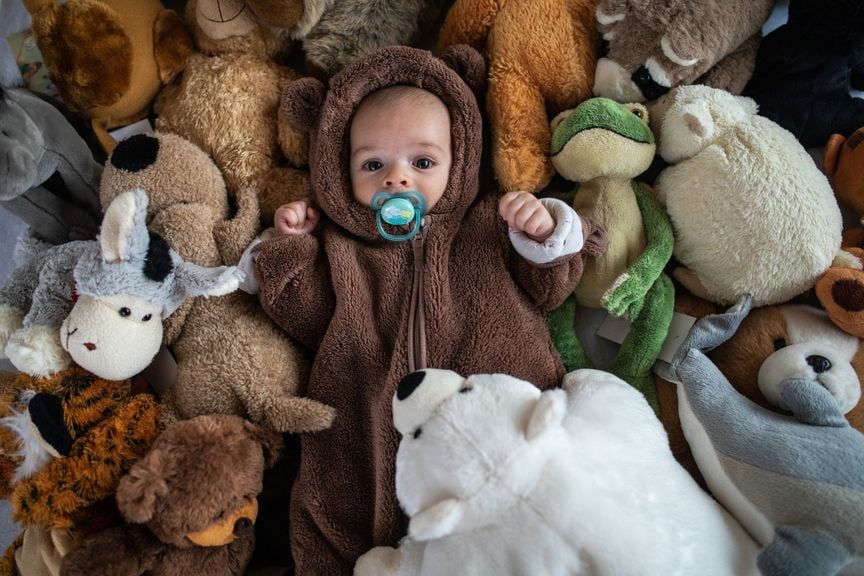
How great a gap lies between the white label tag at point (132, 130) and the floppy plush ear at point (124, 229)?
36 centimetres

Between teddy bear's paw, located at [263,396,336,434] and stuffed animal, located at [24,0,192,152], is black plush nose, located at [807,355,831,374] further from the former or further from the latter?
stuffed animal, located at [24,0,192,152]

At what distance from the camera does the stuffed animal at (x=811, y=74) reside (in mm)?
949

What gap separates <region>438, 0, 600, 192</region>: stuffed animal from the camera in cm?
100

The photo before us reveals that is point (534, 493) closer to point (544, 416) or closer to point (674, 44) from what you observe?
point (544, 416)

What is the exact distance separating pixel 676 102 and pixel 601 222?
0.23 metres

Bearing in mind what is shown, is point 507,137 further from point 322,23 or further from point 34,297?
point 34,297

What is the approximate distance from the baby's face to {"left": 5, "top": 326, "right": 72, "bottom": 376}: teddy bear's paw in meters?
0.51

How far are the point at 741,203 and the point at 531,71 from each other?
0.41 m

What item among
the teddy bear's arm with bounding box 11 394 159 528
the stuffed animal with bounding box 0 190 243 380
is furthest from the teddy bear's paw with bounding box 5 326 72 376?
the teddy bear's arm with bounding box 11 394 159 528

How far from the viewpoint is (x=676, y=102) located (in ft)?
3.12

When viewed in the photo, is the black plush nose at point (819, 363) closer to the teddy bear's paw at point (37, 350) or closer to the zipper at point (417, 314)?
the zipper at point (417, 314)

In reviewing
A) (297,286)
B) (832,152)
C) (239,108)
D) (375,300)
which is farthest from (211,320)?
(832,152)

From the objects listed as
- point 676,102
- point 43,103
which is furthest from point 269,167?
point 676,102

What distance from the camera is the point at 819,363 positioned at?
2.76 feet
